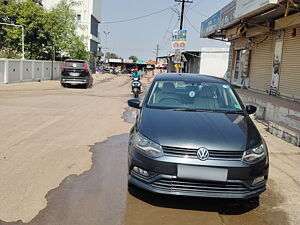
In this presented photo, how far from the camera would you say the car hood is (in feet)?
11.5

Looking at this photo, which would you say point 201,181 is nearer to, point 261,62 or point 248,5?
point 248,5

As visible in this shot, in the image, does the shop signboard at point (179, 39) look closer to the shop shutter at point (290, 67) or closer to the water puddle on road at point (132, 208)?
the shop shutter at point (290, 67)

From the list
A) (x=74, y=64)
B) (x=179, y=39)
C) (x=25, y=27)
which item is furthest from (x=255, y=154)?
(x=25, y=27)

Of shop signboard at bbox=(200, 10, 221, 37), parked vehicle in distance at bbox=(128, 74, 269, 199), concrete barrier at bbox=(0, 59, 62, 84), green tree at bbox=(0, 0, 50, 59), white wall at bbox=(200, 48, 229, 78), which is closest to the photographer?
parked vehicle in distance at bbox=(128, 74, 269, 199)

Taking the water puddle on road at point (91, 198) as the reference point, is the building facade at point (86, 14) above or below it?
above

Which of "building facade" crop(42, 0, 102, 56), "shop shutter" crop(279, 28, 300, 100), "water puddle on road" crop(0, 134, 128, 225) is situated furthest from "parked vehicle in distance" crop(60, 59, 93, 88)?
"building facade" crop(42, 0, 102, 56)

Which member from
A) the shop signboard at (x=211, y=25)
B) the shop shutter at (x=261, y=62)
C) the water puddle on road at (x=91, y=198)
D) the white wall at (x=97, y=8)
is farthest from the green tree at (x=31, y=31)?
the white wall at (x=97, y=8)

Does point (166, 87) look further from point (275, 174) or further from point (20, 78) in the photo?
point (20, 78)

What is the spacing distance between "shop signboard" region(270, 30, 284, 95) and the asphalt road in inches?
265

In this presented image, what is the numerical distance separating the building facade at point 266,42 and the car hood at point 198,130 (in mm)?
6669

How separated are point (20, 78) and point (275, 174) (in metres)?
20.3

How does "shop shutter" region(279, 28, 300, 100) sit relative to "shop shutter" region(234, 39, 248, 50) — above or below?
below

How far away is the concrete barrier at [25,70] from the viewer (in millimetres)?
19688

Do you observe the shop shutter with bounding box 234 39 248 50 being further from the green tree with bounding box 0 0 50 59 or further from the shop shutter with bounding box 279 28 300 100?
the green tree with bounding box 0 0 50 59
